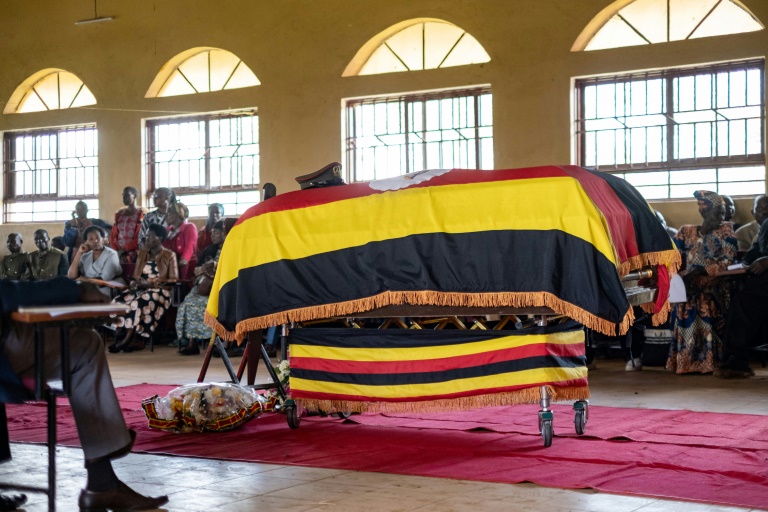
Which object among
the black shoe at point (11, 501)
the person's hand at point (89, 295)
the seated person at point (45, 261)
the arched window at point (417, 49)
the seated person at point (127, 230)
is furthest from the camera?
the seated person at point (45, 261)

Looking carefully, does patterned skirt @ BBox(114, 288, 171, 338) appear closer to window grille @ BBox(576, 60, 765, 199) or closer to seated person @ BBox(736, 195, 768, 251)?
window grille @ BBox(576, 60, 765, 199)

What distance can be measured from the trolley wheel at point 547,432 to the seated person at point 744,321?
3.58 m

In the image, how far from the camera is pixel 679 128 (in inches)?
406

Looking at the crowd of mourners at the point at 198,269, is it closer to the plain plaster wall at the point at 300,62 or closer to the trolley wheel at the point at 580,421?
the plain plaster wall at the point at 300,62

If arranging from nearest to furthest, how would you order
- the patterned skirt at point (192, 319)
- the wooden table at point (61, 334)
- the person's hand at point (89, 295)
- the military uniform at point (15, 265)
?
the wooden table at point (61, 334), the person's hand at point (89, 295), the patterned skirt at point (192, 319), the military uniform at point (15, 265)

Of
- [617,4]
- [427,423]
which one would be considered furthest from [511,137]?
[427,423]

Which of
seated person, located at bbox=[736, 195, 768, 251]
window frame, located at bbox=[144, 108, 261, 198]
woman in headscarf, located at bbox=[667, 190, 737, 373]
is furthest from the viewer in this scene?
window frame, located at bbox=[144, 108, 261, 198]

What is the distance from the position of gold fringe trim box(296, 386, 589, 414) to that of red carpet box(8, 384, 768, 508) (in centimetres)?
14

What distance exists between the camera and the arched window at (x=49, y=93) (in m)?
14.8

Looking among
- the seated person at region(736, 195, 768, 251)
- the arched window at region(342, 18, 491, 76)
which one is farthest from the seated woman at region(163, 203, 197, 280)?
Result: the seated person at region(736, 195, 768, 251)

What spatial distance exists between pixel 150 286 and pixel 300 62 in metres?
3.51

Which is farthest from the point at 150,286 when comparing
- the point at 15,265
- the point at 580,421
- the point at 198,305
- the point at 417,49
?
the point at 580,421

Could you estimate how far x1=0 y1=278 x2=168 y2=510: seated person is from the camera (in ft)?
11.7

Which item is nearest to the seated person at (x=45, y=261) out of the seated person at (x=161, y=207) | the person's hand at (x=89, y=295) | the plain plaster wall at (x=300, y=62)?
the seated person at (x=161, y=207)
